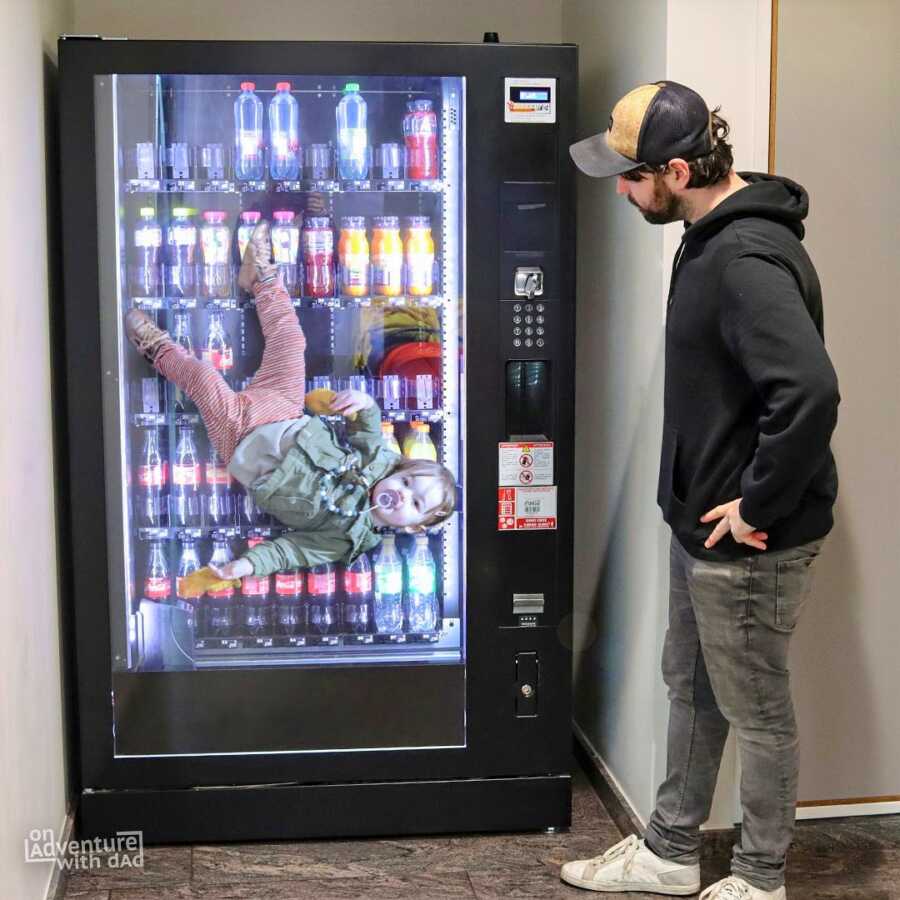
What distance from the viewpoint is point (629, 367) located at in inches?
119

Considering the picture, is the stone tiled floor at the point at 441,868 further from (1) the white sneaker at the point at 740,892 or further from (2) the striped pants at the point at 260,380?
(2) the striped pants at the point at 260,380

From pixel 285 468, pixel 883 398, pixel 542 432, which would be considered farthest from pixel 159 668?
pixel 883 398

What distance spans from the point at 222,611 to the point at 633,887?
3.85 ft

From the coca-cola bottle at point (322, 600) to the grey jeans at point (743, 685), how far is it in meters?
0.87

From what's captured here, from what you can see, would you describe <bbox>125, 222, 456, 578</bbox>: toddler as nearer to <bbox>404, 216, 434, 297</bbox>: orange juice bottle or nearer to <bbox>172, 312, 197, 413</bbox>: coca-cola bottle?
<bbox>172, 312, 197, 413</bbox>: coca-cola bottle

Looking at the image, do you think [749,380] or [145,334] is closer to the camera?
[749,380]

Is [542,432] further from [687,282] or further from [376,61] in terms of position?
[376,61]

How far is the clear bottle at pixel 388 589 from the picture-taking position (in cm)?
304

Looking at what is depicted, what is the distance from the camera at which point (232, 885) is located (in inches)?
109

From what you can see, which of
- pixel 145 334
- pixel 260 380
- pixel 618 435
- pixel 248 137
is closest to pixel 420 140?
pixel 248 137

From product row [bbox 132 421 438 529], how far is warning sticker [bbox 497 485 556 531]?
0.21 metres

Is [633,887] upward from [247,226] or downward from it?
downward

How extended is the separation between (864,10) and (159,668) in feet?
7.41

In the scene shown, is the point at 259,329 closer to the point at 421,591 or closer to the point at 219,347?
the point at 219,347
